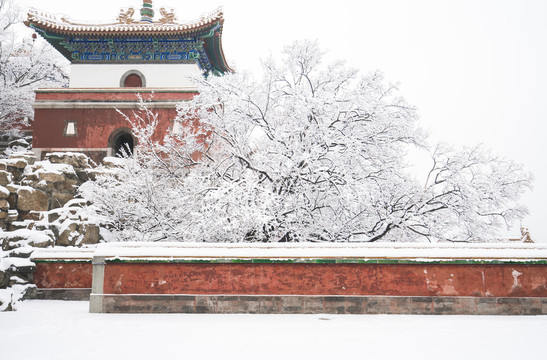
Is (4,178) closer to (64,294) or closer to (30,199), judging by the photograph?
(30,199)

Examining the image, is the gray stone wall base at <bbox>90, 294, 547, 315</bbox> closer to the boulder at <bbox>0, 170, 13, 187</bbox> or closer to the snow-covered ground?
the snow-covered ground

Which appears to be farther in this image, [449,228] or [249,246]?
[449,228]

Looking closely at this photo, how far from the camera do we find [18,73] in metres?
25.9

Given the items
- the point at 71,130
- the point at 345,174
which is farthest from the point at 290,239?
the point at 71,130

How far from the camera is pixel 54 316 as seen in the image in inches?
334

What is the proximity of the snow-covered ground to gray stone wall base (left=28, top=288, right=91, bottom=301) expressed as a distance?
12.4ft

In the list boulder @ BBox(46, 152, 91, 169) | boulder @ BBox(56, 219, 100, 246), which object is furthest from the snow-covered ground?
boulder @ BBox(46, 152, 91, 169)

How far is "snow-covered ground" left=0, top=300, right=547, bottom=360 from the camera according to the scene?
5344mm

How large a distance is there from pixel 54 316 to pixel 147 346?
405cm

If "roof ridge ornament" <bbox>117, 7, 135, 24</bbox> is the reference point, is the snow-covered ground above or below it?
below

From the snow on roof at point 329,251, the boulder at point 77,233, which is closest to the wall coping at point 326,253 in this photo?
the snow on roof at point 329,251

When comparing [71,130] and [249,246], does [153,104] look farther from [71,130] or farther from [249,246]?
[249,246]

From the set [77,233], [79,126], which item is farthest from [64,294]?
[79,126]

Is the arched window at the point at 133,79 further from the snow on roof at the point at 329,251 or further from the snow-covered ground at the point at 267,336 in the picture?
the snow-covered ground at the point at 267,336
